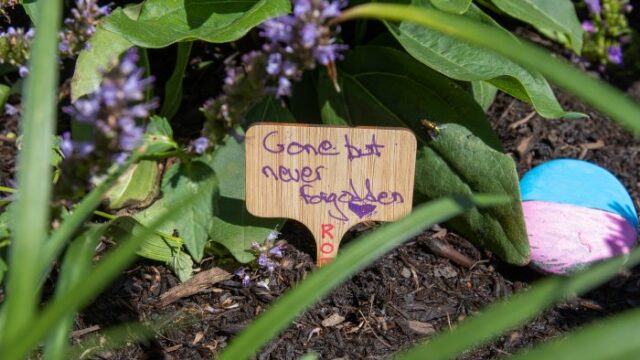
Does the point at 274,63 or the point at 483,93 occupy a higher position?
the point at 274,63

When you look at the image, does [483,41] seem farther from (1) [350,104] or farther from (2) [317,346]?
(1) [350,104]

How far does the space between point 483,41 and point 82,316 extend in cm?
100

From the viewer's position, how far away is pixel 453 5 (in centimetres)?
164

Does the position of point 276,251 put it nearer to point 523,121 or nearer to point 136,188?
point 136,188

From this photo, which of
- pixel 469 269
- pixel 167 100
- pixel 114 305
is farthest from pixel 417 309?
pixel 167 100

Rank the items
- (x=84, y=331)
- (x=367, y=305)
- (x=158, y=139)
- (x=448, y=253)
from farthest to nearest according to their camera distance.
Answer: (x=448, y=253) → (x=367, y=305) → (x=84, y=331) → (x=158, y=139)

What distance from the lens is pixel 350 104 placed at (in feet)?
6.05

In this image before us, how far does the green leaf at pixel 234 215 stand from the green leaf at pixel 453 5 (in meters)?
0.50

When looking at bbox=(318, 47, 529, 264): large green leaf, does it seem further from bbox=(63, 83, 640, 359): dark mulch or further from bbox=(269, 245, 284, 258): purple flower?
bbox=(269, 245, 284, 258): purple flower

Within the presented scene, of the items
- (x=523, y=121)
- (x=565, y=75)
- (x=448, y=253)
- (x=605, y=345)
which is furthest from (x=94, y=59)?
(x=605, y=345)

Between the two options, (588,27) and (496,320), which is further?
(588,27)

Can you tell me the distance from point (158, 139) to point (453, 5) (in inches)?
27.7

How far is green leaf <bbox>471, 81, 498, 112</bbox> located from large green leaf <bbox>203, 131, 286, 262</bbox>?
0.57 metres

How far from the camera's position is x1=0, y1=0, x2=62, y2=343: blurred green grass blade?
86cm
